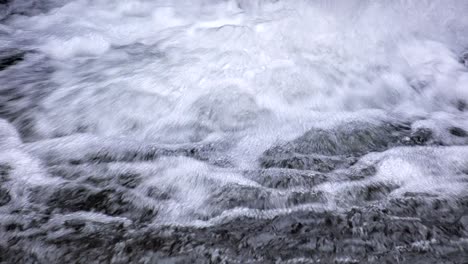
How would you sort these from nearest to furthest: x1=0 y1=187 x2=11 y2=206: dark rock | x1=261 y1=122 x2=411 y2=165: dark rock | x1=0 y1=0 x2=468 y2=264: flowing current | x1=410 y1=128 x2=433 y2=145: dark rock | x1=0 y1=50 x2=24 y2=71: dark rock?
x1=0 y1=0 x2=468 y2=264: flowing current, x1=0 y1=187 x2=11 y2=206: dark rock, x1=261 y1=122 x2=411 y2=165: dark rock, x1=410 y1=128 x2=433 y2=145: dark rock, x1=0 y1=50 x2=24 y2=71: dark rock

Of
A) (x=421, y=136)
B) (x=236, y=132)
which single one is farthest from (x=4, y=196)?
(x=421, y=136)

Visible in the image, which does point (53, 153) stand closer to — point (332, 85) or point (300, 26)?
point (332, 85)

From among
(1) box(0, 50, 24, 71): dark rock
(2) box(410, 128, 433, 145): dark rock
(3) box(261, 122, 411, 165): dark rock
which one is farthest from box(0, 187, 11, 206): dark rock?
(2) box(410, 128, 433, 145): dark rock

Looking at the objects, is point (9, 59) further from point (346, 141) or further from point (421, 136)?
point (421, 136)

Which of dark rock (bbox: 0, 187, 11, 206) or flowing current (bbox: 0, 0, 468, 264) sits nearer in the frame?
flowing current (bbox: 0, 0, 468, 264)

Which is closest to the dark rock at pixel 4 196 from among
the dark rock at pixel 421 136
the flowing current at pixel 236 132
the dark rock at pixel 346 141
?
the flowing current at pixel 236 132

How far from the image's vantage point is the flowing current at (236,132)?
2.15m

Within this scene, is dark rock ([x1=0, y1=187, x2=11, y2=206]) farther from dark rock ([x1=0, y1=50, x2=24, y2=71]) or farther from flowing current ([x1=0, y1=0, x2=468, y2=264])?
dark rock ([x1=0, y1=50, x2=24, y2=71])

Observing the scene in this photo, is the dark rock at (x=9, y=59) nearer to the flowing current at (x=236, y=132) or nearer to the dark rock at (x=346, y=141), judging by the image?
the flowing current at (x=236, y=132)

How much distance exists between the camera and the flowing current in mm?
2148

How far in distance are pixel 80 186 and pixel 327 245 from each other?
1.54m

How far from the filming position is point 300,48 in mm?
4309

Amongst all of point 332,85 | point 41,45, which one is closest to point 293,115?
point 332,85

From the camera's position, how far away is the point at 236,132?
127 inches
